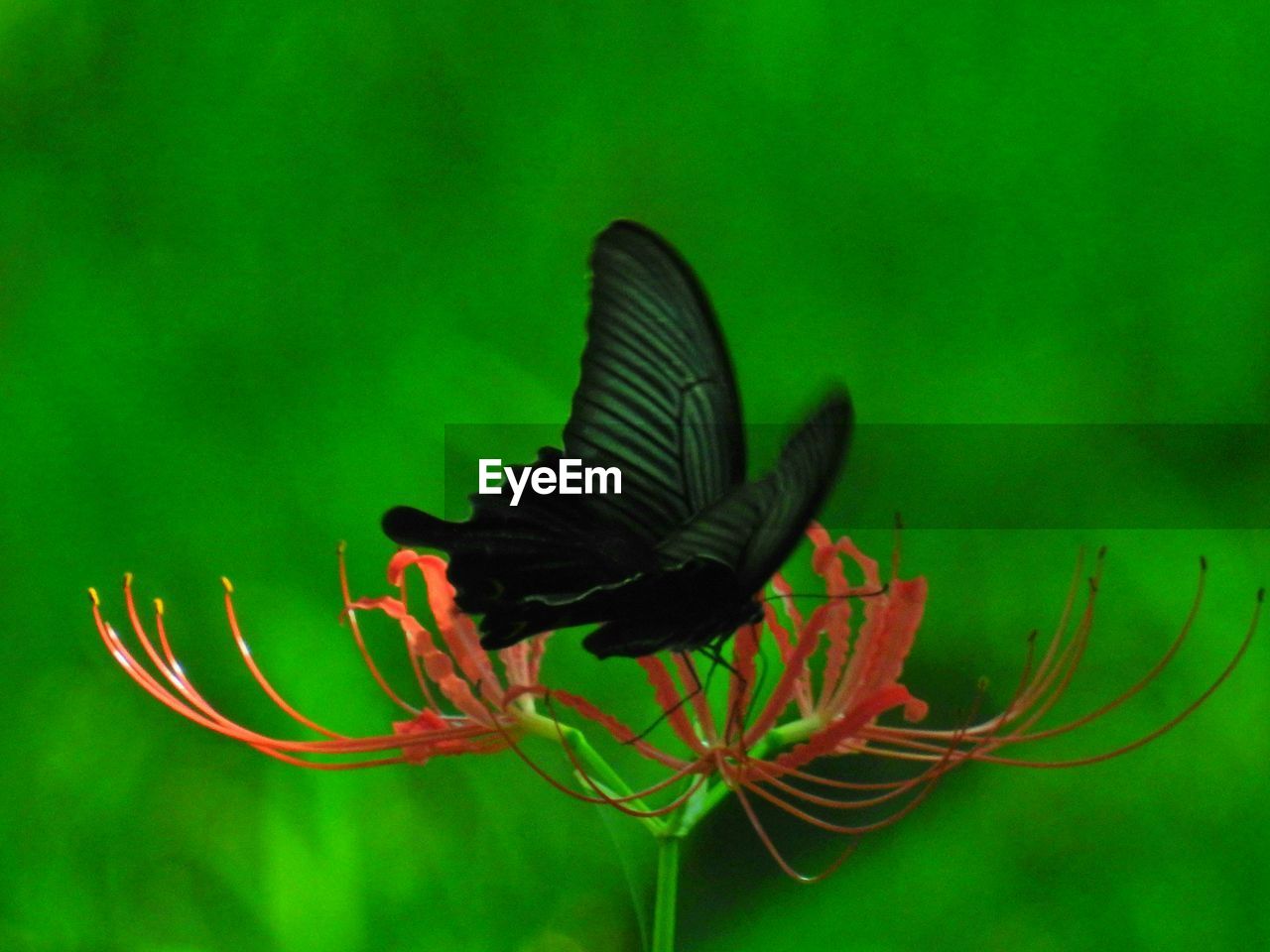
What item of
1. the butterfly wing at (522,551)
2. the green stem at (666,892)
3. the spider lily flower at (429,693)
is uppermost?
the butterfly wing at (522,551)

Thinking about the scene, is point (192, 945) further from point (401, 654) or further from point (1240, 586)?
point (1240, 586)

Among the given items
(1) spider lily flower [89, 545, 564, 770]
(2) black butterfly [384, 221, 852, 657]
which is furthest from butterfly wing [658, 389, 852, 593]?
(1) spider lily flower [89, 545, 564, 770]

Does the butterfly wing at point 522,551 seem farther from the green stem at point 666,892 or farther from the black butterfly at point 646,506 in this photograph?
the green stem at point 666,892

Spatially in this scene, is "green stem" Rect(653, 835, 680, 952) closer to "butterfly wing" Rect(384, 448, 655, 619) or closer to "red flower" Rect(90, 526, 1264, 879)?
"red flower" Rect(90, 526, 1264, 879)

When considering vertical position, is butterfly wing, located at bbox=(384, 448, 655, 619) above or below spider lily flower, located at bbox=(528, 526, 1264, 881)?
above

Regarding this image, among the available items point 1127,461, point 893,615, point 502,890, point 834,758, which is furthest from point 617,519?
point 1127,461

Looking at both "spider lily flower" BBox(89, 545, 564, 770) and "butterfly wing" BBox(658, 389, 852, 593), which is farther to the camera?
"spider lily flower" BBox(89, 545, 564, 770)

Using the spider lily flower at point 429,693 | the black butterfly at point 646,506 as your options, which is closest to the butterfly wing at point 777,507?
the black butterfly at point 646,506

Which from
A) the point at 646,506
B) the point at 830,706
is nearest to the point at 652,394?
the point at 646,506
